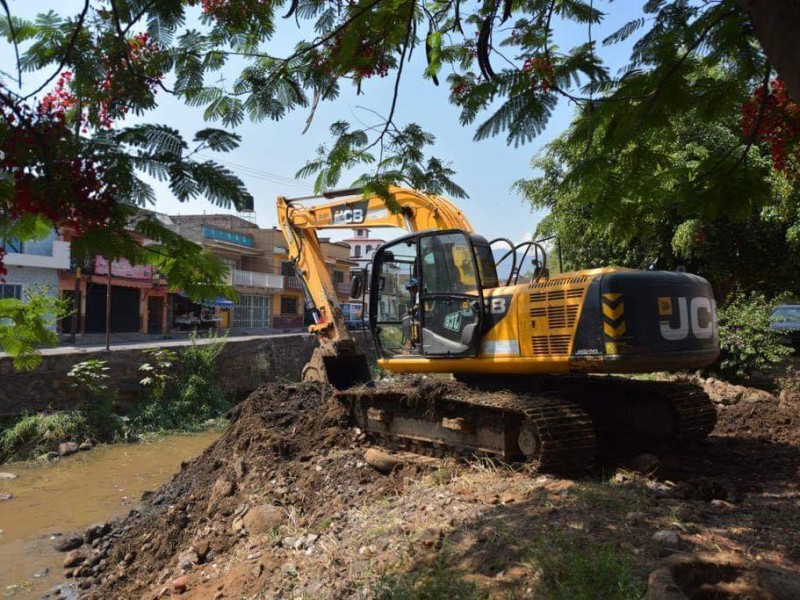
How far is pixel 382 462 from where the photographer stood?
22.0 ft

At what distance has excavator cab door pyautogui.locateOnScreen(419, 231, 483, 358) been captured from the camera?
6.55m

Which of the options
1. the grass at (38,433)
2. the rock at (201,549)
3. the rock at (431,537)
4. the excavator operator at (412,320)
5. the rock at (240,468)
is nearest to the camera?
the rock at (431,537)

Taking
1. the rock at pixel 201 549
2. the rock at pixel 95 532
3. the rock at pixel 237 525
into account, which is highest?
the rock at pixel 237 525

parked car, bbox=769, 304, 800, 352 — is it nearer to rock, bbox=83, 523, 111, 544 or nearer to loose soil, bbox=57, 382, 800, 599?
loose soil, bbox=57, 382, 800, 599

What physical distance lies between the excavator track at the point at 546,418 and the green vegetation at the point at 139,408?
6.41 metres

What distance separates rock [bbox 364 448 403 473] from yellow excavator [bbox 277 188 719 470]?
0.41 metres

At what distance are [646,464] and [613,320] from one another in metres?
1.38

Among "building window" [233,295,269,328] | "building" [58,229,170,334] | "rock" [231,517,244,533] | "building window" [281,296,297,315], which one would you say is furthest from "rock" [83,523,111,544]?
"building window" [281,296,297,315]

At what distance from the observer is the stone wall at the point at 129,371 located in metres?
11.3

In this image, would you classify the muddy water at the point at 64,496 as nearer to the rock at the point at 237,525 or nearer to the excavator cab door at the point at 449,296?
the rock at the point at 237,525

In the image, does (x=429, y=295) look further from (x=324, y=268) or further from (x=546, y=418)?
(x=324, y=268)

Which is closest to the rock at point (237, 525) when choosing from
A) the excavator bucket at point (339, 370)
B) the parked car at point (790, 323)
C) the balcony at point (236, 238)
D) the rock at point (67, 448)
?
the excavator bucket at point (339, 370)

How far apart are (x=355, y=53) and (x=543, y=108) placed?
131cm

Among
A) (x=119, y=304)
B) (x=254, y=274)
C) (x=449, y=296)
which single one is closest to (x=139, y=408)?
(x=449, y=296)
